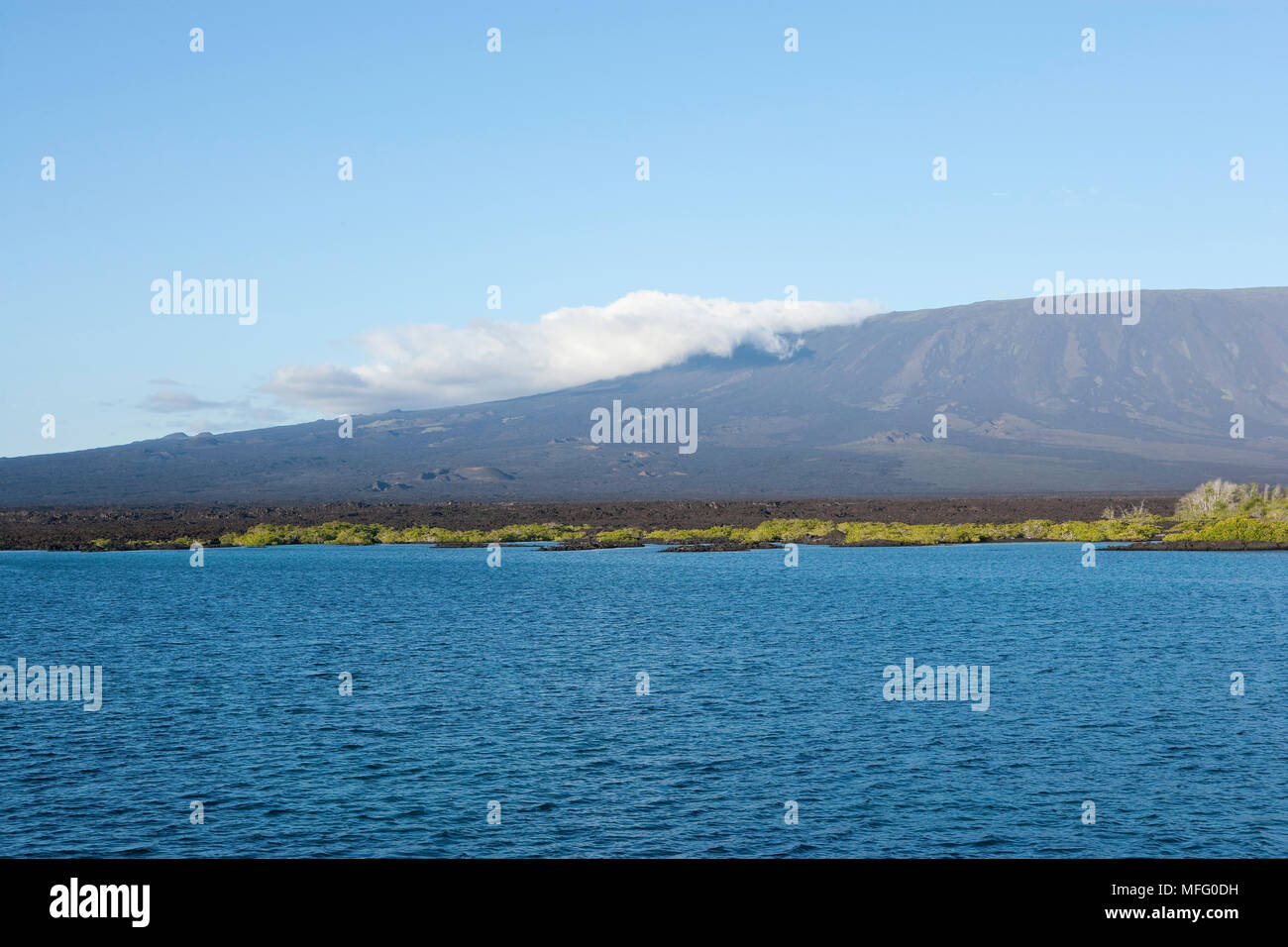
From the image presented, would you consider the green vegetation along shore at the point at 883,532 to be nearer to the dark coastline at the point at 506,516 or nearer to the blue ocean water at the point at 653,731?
the dark coastline at the point at 506,516

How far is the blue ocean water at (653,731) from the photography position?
23.5 metres

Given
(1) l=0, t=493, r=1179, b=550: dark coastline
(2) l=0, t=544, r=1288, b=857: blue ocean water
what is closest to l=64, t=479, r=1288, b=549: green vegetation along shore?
(1) l=0, t=493, r=1179, b=550: dark coastline

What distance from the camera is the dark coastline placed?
144m

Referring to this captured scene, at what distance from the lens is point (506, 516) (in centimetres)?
16500

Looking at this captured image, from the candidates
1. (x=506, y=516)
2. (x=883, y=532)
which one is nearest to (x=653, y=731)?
(x=883, y=532)

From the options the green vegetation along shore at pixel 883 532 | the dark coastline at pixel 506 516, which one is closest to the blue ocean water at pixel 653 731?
the green vegetation along shore at pixel 883 532

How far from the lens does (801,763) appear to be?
94.2 feet

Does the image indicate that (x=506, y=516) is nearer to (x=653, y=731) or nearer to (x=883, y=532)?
(x=883, y=532)

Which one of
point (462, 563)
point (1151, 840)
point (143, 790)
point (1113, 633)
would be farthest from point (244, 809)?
point (462, 563)

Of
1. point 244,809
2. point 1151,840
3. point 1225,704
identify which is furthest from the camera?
point 1225,704

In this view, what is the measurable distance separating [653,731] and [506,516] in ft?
439

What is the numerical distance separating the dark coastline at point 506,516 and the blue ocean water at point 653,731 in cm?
7544

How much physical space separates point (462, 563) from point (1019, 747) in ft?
271
